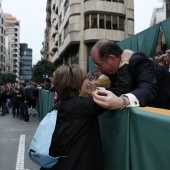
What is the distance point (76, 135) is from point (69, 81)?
376 millimetres

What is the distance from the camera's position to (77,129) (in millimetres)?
2094

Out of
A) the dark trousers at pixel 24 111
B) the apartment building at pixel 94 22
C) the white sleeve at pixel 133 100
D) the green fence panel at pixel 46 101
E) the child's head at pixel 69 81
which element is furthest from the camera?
the apartment building at pixel 94 22

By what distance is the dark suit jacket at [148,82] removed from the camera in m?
2.16

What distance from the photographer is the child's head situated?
2199 mm

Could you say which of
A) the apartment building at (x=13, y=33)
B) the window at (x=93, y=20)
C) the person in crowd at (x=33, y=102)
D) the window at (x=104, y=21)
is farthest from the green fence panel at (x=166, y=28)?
the apartment building at (x=13, y=33)

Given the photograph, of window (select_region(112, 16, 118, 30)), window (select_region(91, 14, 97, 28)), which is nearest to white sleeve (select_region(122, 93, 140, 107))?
window (select_region(91, 14, 97, 28))

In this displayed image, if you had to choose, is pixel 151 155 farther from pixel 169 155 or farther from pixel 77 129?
pixel 77 129

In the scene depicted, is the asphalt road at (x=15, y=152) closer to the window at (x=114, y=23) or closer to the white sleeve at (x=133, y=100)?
the white sleeve at (x=133, y=100)

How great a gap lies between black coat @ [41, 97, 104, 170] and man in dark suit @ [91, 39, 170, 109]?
14cm

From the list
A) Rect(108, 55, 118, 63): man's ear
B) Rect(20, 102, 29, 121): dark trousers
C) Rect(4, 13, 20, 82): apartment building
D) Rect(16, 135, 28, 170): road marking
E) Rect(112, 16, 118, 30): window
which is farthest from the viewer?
Rect(4, 13, 20, 82): apartment building

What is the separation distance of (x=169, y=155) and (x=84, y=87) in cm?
92

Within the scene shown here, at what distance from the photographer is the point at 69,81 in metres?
2.20

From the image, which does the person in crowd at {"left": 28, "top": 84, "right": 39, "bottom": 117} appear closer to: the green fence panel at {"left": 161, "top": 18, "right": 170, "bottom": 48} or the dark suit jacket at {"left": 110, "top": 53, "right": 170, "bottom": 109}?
the green fence panel at {"left": 161, "top": 18, "right": 170, "bottom": 48}

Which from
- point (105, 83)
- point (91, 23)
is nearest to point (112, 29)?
point (91, 23)
